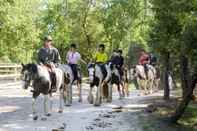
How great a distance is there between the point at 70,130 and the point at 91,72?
6.79m

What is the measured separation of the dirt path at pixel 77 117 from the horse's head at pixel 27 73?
1047 mm

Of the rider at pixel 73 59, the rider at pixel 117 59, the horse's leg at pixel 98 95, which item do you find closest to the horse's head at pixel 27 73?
the rider at pixel 73 59

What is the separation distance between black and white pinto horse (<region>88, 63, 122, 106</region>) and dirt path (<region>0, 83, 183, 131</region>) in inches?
19.5

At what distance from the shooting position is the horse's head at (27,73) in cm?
1490

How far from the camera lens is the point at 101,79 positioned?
65.2 feet

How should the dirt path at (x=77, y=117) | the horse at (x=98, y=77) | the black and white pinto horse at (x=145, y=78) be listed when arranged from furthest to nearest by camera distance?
the black and white pinto horse at (x=145, y=78), the horse at (x=98, y=77), the dirt path at (x=77, y=117)

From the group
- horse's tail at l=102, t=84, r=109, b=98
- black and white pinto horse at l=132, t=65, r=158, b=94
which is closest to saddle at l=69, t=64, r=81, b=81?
horse's tail at l=102, t=84, r=109, b=98

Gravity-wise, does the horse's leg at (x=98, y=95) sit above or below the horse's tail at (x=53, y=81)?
below

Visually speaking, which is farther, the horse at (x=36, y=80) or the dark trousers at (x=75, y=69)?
the dark trousers at (x=75, y=69)

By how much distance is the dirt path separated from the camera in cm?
1366

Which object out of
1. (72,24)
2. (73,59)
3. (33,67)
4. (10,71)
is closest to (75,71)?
(73,59)

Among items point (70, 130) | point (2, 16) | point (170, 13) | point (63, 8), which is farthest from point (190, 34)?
point (63, 8)

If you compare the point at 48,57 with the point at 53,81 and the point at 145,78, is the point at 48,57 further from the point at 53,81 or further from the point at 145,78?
the point at 145,78

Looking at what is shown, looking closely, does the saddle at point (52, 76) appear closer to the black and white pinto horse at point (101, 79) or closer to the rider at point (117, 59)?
the black and white pinto horse at point (101, 79)
